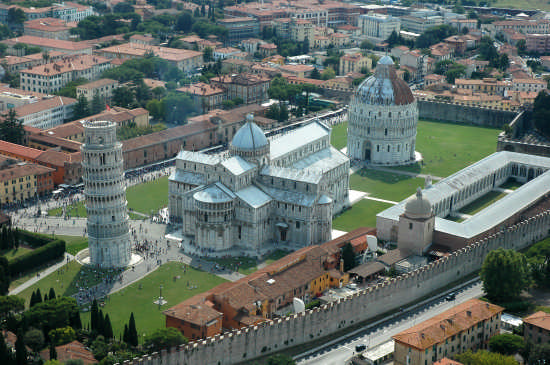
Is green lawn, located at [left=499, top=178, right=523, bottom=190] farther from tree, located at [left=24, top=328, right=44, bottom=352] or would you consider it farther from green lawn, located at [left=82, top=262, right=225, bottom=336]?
tree, located at [left=24, top=328, right=44, bottom=352]

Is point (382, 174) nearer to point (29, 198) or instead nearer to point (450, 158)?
point (450, 158)

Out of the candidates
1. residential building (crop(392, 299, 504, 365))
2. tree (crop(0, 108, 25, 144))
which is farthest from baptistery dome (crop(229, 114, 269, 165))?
tree (crop(0, 108, 25, 144))

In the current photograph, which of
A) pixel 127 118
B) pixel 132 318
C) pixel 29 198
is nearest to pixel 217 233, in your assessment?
pixel 132 318

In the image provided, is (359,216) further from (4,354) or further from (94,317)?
(4,354)

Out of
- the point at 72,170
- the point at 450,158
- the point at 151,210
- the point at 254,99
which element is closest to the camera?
the point at 151,210

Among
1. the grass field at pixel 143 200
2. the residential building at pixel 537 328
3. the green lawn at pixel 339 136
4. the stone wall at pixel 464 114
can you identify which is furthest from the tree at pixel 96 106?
the residential building at pixel 537 328
